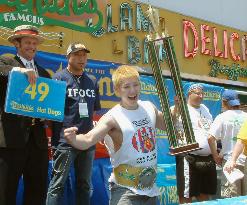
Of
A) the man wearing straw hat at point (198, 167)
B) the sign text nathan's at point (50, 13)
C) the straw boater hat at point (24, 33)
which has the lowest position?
the man wearing straw hat at point (198, 167)

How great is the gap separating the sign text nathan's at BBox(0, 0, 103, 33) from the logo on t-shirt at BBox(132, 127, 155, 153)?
12.0 ft

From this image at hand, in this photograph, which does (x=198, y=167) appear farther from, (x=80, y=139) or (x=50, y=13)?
(x=50, y=13)

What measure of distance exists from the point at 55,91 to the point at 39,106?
0.17 meters

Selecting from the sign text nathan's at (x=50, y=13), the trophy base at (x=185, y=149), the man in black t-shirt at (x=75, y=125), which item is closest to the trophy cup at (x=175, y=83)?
the trophy base at (x=185, y=149)

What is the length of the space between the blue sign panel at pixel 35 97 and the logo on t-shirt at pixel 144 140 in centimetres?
63

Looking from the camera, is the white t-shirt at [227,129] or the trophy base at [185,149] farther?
the white t-shirt at [227,129]

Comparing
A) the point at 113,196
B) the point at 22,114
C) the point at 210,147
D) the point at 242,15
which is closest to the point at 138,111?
the point at 113,196

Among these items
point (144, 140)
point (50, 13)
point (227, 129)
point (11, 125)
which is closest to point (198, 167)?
point (227, 129)

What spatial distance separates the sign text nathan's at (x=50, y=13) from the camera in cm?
595

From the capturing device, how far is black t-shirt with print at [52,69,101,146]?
3.66 meters

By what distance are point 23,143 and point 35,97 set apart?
1.08 ft

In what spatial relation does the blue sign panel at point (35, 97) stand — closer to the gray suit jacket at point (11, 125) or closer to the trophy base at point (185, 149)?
the gray suit jacket at point (11, 125)

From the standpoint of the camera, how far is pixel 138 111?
9.57 ft

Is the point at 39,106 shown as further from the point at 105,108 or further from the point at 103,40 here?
the point at 103,40
